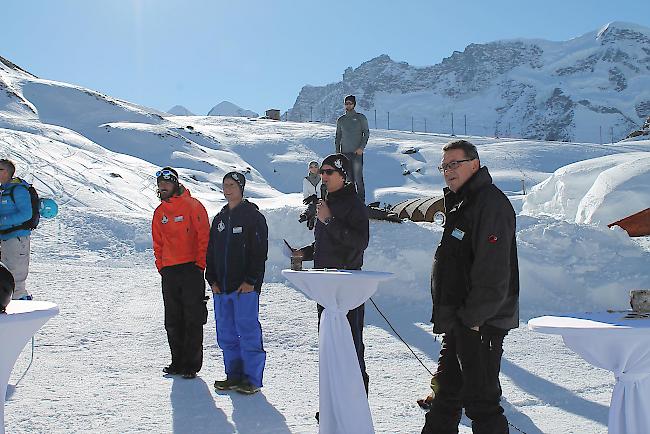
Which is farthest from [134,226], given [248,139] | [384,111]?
[384,111]

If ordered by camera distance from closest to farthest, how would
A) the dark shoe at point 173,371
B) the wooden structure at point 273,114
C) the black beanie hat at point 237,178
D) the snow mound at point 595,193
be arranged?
1. the black beanie hat at point 237,178
2. the dark shoe at point 173,371
3. the snow mound at point 595,193
4. the wooden structure at point 273,114

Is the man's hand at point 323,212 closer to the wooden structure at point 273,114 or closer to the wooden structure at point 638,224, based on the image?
the wooden structure at point 638,224

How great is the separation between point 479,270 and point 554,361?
338cm

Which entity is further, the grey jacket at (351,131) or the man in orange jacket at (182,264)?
the grey jacket at (351,131)

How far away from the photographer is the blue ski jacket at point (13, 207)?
18.4 feet

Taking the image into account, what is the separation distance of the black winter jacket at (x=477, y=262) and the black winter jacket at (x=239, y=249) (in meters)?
2.00

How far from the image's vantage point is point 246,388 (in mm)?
5016

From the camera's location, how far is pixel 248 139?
47000 mm

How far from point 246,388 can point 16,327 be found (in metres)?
2.53

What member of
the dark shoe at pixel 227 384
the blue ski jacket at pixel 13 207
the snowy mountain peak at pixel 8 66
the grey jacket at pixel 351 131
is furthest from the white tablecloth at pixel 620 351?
the snowy mountain peak at pixel 8 66

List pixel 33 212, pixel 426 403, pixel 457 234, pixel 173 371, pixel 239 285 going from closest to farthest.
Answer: pixel 457 234 < pixel 426 403 < pixel 239 285 < pixel 173 371 < pixel 33 212

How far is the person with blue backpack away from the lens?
561 centimetres

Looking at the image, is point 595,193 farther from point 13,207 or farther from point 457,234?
point 13,207

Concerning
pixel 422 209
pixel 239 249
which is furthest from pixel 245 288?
pixel 422 209
